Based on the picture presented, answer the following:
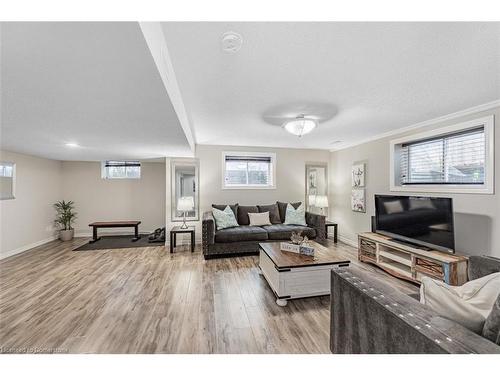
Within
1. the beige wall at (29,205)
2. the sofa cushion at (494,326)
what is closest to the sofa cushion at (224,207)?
the beige wall at (29,205)

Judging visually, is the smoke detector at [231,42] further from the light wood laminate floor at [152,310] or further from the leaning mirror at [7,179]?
the leaning mirror at [7,179]

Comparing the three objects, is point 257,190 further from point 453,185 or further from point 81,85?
point 81,85

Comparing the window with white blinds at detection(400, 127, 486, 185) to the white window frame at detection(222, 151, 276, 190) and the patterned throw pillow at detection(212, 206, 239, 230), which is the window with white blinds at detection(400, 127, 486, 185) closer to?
the white window frame at detection(222, 151, 276, 190)

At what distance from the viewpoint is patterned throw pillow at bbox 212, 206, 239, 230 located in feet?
13.9

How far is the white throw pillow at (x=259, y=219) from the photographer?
4543 mm

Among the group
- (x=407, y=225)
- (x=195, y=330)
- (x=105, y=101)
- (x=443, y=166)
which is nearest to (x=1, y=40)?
(x=105, y=101)

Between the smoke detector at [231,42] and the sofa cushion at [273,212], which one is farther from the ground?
the smoke detector at [231,42]

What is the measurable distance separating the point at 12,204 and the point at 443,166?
7.56 metres

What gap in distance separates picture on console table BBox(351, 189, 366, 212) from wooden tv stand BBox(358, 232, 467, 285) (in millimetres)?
986

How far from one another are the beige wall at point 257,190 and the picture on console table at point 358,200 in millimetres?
1209

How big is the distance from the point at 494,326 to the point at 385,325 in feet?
1.18

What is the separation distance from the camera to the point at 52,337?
5.80 feet
